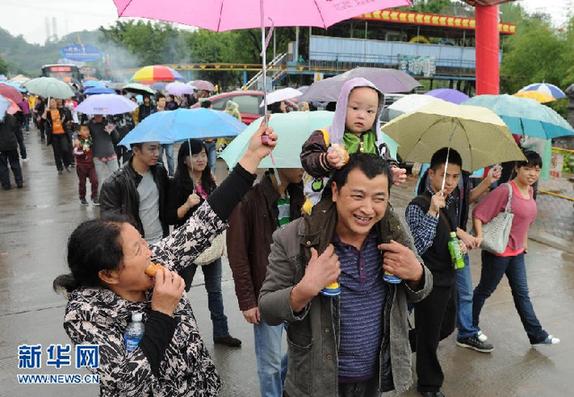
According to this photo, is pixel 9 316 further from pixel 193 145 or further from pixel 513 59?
pixel 513 59

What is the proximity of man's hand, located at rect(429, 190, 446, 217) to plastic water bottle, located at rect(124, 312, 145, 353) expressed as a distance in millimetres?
1914

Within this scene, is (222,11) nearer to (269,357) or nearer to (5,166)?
(269,357)

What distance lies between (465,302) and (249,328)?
6.24 ft

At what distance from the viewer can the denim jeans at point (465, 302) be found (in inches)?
159

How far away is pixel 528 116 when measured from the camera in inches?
160

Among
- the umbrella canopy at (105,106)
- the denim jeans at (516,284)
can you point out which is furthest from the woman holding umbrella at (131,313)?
the umbrella canopy at (105,106)

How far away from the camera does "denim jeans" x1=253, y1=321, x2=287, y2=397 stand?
2.90 meters

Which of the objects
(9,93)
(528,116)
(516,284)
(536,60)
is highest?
(536,60)

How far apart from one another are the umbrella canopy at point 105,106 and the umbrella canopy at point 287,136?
Result: 4.93 metres

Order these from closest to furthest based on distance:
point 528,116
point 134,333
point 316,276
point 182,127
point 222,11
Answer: point 134,333 → point 316,276 → point 222,11 → point 182,127 → point 528,116

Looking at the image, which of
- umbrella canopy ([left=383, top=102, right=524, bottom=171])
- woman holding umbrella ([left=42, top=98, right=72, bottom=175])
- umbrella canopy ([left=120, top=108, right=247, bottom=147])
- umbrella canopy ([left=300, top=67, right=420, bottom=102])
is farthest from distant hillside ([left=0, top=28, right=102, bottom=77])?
umbrella canopy ([left=383, top=102, right=524, bottom=171])

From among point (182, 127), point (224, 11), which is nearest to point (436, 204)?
point (224, 11)

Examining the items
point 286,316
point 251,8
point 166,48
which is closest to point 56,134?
point 251,8

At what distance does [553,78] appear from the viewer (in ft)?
90.6
